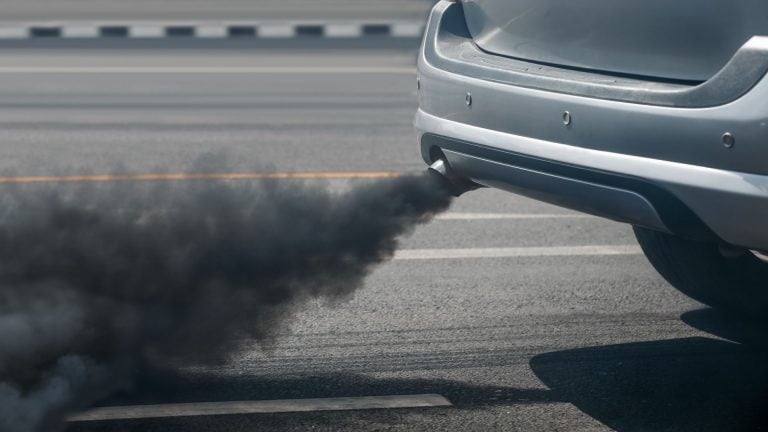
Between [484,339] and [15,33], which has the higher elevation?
[484,339]

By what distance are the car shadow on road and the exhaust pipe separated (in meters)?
0.68

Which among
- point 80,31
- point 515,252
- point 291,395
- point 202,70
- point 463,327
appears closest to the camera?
point 291,395

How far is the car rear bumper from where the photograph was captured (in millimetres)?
3117

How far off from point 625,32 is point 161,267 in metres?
1.71

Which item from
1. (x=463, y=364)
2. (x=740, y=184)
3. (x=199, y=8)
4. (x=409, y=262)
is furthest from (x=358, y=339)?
(x=199, y=8)

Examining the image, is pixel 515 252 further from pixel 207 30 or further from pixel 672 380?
pixel 207 30

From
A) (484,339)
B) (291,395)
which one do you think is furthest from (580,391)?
(291,395)

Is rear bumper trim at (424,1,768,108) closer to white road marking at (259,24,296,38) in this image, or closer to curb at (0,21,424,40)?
curb at (0,21,424,40)

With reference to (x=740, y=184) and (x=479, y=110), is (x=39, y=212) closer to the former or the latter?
(x=479, y=110)

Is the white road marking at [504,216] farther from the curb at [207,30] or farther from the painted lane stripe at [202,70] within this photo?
the curb at [207,30]

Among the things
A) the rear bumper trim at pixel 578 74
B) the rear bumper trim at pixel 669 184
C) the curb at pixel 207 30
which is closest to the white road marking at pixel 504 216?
the rear bumper trim at pixel 578 74

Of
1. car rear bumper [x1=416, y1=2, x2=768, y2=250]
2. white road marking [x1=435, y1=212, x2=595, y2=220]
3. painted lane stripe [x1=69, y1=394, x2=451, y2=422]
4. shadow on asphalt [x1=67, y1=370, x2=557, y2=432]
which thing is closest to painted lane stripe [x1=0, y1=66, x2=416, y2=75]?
white road marking [x1=435, y1=212, x2=595, y2=220]

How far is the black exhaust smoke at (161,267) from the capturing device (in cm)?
365

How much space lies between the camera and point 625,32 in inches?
141
